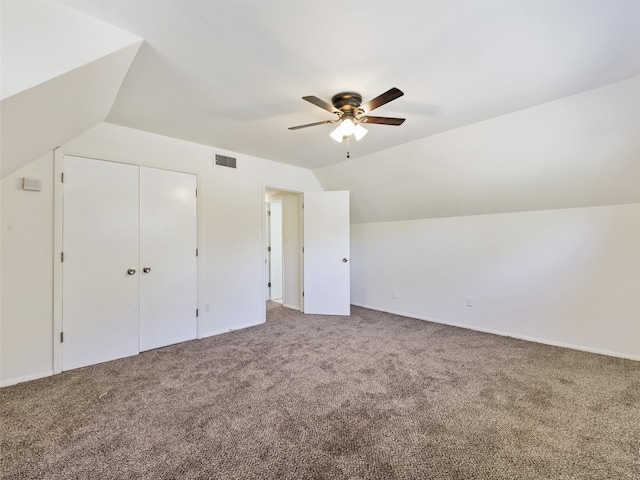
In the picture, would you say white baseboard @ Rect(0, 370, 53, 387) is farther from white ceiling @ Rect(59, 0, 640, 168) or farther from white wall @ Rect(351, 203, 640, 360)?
white wall @ Rect(351, 203, 640, 360)

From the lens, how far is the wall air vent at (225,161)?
3.67 meters

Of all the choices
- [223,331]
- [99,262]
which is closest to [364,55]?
[99,262]

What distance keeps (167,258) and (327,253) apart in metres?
2.34

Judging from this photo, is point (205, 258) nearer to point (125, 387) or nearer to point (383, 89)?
point (125, 387)

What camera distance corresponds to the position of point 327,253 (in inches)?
181

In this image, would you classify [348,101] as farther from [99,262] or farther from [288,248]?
[288,248]

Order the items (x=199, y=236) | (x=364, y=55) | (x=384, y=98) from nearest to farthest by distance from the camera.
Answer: (x=364, y=55)
(x=384, y=98)
(x=199, y=236)

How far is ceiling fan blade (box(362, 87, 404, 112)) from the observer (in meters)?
1.84

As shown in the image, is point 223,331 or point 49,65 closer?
point 49,65

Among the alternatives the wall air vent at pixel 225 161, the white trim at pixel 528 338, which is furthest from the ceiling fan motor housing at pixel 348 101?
the white trim at pixel 528 338

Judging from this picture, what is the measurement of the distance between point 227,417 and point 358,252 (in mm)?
3727

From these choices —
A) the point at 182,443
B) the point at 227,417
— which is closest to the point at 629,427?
the point at 227,417

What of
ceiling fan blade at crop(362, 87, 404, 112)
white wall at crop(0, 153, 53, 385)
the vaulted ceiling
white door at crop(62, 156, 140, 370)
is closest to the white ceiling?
the vaulted ceiling

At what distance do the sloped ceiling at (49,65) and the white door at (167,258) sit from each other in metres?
1.14
